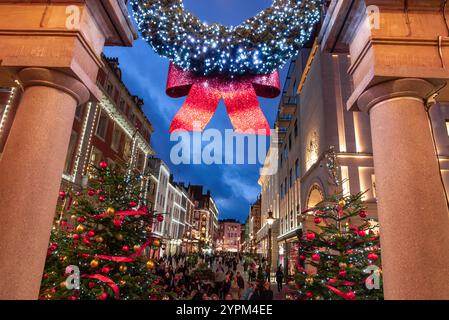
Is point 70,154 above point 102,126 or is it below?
below

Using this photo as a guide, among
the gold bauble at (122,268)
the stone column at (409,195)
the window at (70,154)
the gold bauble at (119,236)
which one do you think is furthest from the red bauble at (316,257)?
the window at (70,154)

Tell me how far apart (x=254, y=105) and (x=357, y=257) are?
380cm

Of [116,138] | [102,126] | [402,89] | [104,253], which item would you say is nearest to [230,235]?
[116,138]

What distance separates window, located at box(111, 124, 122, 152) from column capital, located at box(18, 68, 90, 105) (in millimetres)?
25080

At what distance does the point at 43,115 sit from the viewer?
12.1 ft

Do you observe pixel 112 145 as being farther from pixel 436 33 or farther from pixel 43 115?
pixel 436 33

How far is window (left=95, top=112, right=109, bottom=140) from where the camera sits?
997 inches

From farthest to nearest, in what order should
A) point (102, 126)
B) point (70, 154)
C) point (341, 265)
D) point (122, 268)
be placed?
point (102, 126) < point (70, 154) < point (122, 268) < point (341, 265)

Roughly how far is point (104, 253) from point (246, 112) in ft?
14.0

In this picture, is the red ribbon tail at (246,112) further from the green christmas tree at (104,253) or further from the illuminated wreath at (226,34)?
the green christmas tree at (104,253)

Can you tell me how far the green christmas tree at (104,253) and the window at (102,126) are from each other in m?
19.8

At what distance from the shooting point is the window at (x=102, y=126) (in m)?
25.3

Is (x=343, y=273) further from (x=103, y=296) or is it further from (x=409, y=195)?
(x=103, y=296)

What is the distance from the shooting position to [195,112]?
439 centimetres
